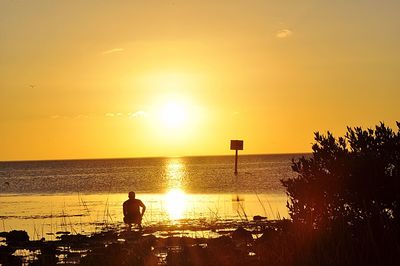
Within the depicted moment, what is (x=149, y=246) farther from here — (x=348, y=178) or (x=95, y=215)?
(x=95, y=215)

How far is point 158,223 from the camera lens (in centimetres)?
3375

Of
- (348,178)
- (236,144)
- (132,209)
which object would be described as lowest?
Result: (132,209)

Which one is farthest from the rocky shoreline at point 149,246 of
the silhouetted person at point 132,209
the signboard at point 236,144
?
the signboard at point 236,144

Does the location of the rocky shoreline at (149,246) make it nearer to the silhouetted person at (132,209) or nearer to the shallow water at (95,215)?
the silhouetted person at (132,209)

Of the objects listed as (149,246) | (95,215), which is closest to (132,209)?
(149,246)

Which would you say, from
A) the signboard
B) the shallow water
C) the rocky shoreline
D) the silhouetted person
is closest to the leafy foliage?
the rocky shoreline

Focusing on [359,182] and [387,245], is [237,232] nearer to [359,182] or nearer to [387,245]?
[359,182]

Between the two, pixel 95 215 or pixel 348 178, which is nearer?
pixel 348 178

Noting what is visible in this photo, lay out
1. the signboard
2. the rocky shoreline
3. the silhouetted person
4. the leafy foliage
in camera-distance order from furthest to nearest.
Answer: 1. the signboard
2. the silhouetted person
3. the rocky shoreline
4. the leafy foliage

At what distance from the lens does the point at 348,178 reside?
12656 millimetres

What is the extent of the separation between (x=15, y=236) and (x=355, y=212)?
19432 millimetres

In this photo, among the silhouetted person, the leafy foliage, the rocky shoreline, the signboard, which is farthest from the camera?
the signboard

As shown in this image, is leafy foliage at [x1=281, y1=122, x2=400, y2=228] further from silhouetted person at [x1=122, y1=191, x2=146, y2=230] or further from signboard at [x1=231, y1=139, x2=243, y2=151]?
signboard at [x1=231, y1=139, x2=243, y2=151]

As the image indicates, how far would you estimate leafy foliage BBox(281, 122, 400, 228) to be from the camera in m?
12.2
